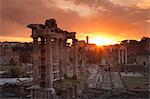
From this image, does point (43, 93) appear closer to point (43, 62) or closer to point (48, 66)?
point (48, 66)

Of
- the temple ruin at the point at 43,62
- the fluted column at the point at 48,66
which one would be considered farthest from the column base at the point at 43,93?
the fluted column at the point at 48,66

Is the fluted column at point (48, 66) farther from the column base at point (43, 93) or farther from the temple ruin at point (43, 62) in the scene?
the column base at point (43, 93)

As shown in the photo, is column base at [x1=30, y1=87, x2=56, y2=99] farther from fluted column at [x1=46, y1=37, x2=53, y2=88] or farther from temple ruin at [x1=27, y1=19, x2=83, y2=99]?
fluted column at [x1=46, y1=37, x2=53, y2=88]

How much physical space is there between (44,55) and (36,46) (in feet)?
2.68

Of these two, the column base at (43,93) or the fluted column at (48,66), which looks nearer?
the column base at (43,93)

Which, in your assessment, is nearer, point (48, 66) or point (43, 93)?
point (43, 93)

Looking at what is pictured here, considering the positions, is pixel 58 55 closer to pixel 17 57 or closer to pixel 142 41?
pixel 17 57

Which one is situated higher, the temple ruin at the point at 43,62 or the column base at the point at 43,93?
the temple ruin at the point at 43,62

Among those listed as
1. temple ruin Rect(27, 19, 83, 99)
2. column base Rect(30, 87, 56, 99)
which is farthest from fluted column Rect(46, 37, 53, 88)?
column base Rect(30, 87, 56, 99)

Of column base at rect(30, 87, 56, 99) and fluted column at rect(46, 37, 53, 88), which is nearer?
column base at rect(30, 87, 56, 99)

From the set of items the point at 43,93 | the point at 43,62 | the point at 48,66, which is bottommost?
the point at 43,93

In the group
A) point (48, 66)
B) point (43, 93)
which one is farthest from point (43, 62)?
point (43, 93)

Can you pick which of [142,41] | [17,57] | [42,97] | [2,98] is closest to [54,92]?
[42,97]

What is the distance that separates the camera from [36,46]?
2077 centimetres
